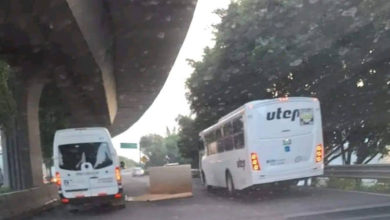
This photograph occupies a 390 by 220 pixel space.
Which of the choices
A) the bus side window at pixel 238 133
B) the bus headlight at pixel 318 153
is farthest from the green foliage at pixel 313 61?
the bus headlight at pixel 318 153

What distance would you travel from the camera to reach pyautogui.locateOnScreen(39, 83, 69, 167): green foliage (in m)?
32.4

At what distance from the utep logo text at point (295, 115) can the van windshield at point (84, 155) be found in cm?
510

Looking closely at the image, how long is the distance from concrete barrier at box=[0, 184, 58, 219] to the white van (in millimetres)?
1384

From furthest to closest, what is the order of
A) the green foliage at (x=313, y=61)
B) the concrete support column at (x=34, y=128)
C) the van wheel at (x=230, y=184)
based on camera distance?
1. the concrete support column at (x=34, y=128)
2. the van wheel at (x=230, y=184)
3. the green foliage at (x=313, y=61)

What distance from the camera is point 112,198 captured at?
1823 centimetres

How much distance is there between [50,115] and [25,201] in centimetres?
1875

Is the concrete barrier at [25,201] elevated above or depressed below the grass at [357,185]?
above

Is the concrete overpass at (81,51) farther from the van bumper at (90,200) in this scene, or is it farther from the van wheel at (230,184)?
the van wheel at (230,184)

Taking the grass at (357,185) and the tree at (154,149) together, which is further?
the tree at (154,149)

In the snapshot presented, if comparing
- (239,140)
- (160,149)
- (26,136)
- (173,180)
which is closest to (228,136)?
(239,140)

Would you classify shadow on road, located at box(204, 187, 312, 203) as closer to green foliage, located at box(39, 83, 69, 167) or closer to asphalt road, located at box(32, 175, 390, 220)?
asphalt road, located at box(32, 175, 390, 220)

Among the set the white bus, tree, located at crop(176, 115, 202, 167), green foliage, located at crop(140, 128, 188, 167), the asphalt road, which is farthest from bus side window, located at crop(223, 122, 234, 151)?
green foliage, located at crop(140, 128, 188, 167)

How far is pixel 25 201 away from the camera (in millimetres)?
19500

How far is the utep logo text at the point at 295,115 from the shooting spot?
1744 centimetres
